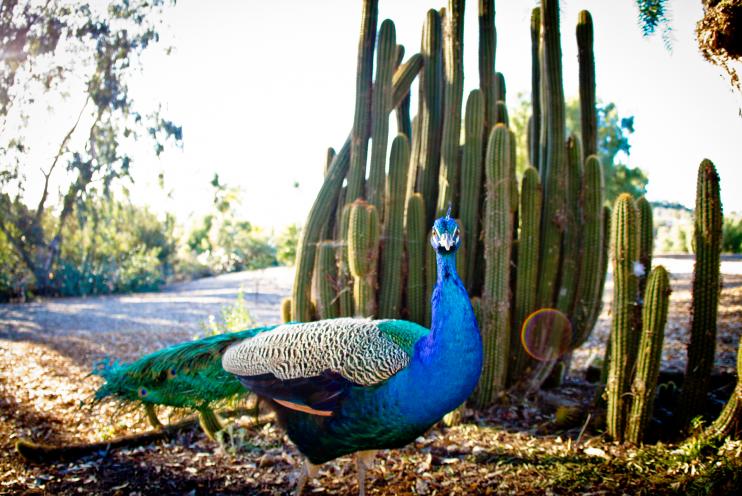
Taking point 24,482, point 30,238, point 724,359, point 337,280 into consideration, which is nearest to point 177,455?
point 24,482

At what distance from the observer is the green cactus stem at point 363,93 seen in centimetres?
473

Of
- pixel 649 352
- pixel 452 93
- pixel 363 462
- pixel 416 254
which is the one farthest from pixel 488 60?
pixel 363 462

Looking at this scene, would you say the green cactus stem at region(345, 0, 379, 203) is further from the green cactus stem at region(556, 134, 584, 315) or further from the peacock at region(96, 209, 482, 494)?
the peacock at region(96, 209, 482, 494)

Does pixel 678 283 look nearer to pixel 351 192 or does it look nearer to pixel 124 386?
pixel 351 192

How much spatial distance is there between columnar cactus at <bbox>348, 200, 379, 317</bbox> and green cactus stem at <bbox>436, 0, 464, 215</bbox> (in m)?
0.85

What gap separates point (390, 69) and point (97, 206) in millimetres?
9471

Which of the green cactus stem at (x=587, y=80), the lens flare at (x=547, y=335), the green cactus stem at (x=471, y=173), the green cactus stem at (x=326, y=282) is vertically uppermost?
the green cactus stem at (x=587, y=80)

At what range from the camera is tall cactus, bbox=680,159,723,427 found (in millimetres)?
3086

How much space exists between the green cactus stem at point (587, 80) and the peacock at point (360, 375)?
2963 millimetres

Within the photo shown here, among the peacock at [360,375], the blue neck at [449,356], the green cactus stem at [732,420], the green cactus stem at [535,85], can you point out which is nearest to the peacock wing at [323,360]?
the peacock at [360,375]

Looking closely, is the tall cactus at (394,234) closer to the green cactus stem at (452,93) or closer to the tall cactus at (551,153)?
the green cactus stem at (452,93)

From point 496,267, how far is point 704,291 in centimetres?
143

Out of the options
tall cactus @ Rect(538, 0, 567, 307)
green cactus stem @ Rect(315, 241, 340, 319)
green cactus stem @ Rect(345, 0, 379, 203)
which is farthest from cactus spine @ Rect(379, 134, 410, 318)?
tall cactus @ Rect(538, 0, 567, 307)

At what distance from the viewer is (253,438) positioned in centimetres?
397
